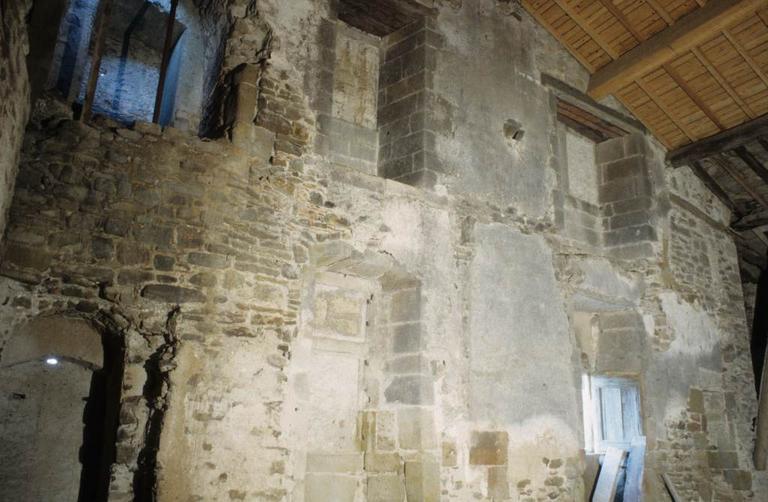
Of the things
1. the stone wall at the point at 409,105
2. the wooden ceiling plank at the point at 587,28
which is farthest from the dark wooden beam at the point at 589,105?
the stone wall at the point at 409,105

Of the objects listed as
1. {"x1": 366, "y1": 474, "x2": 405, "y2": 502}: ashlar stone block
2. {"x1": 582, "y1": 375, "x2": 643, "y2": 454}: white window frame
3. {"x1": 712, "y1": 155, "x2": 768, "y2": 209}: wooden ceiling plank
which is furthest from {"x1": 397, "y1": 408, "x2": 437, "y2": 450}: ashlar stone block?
{"x1": 712, "y1": 155, "x2": 768, "y2": 209}: wooden ceiling plank

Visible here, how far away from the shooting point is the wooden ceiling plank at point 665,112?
7.25 meters

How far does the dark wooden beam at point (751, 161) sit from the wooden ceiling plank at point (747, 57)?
59.7 inches

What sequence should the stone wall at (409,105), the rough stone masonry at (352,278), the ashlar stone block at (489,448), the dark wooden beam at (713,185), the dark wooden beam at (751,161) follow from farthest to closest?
1. the dark wooden beam at (713,185)
2. the dark wooden beam at (751,161)
3. the stone wall at (409,105)
4. the ashlar stone block at (489,448)
5. the rough stone masonry at (352,278)

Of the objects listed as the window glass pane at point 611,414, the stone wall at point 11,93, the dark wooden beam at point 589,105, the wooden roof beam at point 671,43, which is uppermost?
the wooden roof beam at point 671,43

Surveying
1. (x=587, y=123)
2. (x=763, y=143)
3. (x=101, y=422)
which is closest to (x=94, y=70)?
(x=101, y=422)

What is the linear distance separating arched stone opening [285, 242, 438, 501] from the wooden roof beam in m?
3.85

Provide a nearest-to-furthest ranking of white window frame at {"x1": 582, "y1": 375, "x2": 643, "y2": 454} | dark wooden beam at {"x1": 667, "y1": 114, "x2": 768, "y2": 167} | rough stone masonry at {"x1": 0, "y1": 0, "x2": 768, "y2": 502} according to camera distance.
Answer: rough stone masonry at {"x1": 0, "y1": 0, "x2": 768, "y2": 502} < white window frame at {"x1": 582, "y1": 375, "x2": 643, "y2": 454} < dark wooden beam at {"x1": 667, "y1": 114, "x2": 768, "y2": 167}

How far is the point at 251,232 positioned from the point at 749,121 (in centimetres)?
618

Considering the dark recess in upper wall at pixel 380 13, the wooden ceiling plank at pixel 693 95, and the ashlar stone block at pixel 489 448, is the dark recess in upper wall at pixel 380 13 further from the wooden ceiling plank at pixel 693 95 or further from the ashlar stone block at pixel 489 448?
the ashlar stone block at pixel 489 448

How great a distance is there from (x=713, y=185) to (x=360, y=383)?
637cm

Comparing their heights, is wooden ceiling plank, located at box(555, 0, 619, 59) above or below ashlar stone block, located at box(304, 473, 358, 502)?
above

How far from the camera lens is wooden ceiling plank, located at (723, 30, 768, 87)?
6352 mm

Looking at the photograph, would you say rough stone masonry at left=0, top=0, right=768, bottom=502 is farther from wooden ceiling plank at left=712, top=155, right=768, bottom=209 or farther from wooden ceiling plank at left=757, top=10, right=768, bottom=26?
wooden ceiling plank at left=757, top=10, right=768, bottom=26
